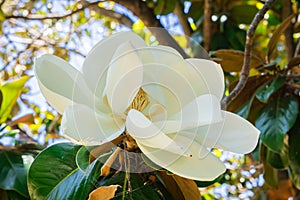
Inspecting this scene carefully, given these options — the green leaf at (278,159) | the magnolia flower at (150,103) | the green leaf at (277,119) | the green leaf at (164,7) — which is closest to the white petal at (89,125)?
the magnolia flower at (150,103)

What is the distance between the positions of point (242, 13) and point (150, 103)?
1.06m

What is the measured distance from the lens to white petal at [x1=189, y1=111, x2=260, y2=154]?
53cm

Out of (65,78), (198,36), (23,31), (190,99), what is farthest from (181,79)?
(23,31)

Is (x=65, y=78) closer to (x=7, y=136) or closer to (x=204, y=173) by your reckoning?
(x=204, y=173)

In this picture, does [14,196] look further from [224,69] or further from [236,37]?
[236,37]

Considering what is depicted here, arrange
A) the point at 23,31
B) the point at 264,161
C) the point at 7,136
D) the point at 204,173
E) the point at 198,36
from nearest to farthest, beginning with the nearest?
the point at 204,173 → the point at 7,136 → the point at 264,161 → the point at 198,36 → the point at 23,31

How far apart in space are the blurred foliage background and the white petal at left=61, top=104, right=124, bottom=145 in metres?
0.12

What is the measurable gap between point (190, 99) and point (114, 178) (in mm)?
161

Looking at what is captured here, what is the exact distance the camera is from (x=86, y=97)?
558mm

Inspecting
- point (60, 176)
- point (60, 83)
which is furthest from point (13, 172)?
point (60, 83)

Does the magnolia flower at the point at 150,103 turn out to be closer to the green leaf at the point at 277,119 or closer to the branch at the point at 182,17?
the green leaf at the point at 277,119

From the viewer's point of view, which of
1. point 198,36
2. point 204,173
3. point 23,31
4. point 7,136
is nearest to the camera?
point 204,173

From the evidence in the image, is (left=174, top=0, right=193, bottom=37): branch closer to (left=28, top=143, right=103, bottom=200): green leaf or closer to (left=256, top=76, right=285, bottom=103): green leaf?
(left=256, top=76, right=285, bottom=103): green leaf

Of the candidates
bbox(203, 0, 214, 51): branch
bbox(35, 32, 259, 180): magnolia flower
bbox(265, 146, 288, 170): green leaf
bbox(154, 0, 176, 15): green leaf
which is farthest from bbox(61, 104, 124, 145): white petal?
bbox(154, 0, 176, 15): green leaf
